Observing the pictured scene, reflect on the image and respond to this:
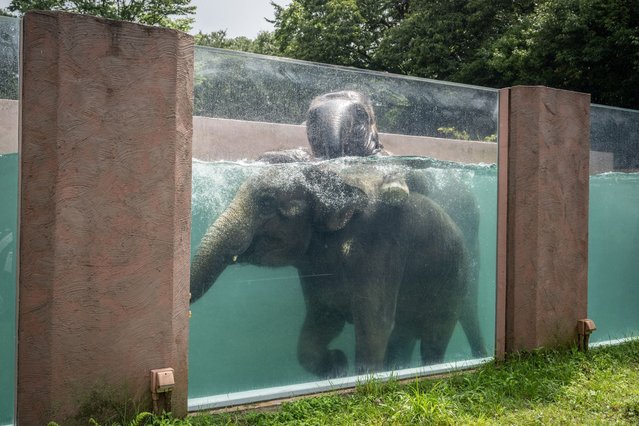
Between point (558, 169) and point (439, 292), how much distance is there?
1505mm

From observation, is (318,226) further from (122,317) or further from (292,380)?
(122,317)

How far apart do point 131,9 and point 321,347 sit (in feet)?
66.0

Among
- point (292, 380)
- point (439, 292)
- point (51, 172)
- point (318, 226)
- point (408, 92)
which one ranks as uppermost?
point (408, 92)

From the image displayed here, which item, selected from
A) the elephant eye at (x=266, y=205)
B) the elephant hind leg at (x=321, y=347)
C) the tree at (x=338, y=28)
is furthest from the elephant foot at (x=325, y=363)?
the tree at (x=338, y=28)

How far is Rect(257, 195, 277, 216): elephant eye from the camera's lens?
4.57 meters

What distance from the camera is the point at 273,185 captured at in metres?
4.59

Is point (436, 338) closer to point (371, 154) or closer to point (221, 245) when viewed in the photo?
point (371, 154)

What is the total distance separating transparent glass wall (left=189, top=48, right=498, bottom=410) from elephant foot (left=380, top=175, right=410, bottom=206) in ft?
0.04

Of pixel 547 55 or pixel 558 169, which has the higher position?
pixel 547 55

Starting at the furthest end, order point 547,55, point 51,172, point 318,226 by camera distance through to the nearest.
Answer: point 547,55
point 318,226
point 51,172

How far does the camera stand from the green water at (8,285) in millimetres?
3529

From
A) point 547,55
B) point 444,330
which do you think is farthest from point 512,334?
point 547,55

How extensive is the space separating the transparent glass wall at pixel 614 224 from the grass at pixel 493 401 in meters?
1.19

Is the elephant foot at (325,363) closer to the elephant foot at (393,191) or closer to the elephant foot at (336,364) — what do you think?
the elephant foot at (336,364)
